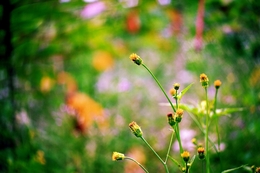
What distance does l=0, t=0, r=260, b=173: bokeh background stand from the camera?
1139 mm

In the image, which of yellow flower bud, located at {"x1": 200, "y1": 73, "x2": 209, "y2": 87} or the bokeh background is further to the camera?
the bokeh background

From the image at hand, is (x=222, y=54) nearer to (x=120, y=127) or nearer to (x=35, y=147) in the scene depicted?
(x=120, y=127)

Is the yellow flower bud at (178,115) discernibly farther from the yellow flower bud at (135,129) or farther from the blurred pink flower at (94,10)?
the blurred pink flower at (94,10)

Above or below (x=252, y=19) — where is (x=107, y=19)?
above

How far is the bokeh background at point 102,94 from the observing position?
3.74 ft

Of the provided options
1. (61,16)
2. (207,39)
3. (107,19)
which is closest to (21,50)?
(61,16)

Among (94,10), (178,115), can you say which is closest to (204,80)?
(178,115)

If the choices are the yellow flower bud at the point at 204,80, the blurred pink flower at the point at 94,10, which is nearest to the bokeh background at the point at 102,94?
the blurred pink flower at the point at 94,10

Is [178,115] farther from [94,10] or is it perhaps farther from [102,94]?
[102,94]

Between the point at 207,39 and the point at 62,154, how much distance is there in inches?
32.4

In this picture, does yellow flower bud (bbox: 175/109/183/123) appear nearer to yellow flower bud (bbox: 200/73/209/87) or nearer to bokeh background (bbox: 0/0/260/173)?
yellow flower bud (bbox: 200/73/209/87)

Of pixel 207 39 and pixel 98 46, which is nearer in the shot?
pixel 207 39

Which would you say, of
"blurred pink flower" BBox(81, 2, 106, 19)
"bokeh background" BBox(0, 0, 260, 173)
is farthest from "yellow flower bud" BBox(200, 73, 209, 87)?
"blurred pink flower" BBox(81, 2, 106, 19)

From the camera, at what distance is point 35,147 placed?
1.09 meters
